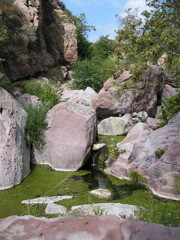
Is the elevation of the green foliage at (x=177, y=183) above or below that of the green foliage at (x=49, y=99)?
below

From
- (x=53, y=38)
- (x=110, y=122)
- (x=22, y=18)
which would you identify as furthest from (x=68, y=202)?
(x=53, y=38)

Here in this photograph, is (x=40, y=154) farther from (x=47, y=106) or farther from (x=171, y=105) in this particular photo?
(x=171, y=105)

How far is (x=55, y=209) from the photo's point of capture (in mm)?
4707

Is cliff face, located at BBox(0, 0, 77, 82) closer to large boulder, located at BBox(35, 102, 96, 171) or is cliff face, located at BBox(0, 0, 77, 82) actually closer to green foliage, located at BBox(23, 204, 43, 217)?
large boulder, located at BBox(35, 102, 96, 171)

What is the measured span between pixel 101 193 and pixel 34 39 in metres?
11.2

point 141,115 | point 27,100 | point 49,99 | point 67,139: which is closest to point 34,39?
point 49,99

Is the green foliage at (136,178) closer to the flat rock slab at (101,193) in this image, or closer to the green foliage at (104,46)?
the flat rock slab at (101,193)

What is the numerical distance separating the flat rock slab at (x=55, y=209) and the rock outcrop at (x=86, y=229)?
6.04 feet

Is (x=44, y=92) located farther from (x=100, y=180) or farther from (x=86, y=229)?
(x=86, y=229)

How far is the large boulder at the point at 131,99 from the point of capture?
12.6 metres

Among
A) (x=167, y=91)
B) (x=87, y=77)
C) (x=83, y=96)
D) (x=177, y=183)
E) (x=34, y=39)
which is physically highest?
(x=34, y=39)

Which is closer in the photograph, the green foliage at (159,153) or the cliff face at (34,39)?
the green foliage at (159,153)

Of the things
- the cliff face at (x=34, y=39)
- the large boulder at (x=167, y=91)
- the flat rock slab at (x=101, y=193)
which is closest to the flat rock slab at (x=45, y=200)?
the flat rock slab at (x=101, y=193)

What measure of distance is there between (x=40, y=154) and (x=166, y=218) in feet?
15.6
